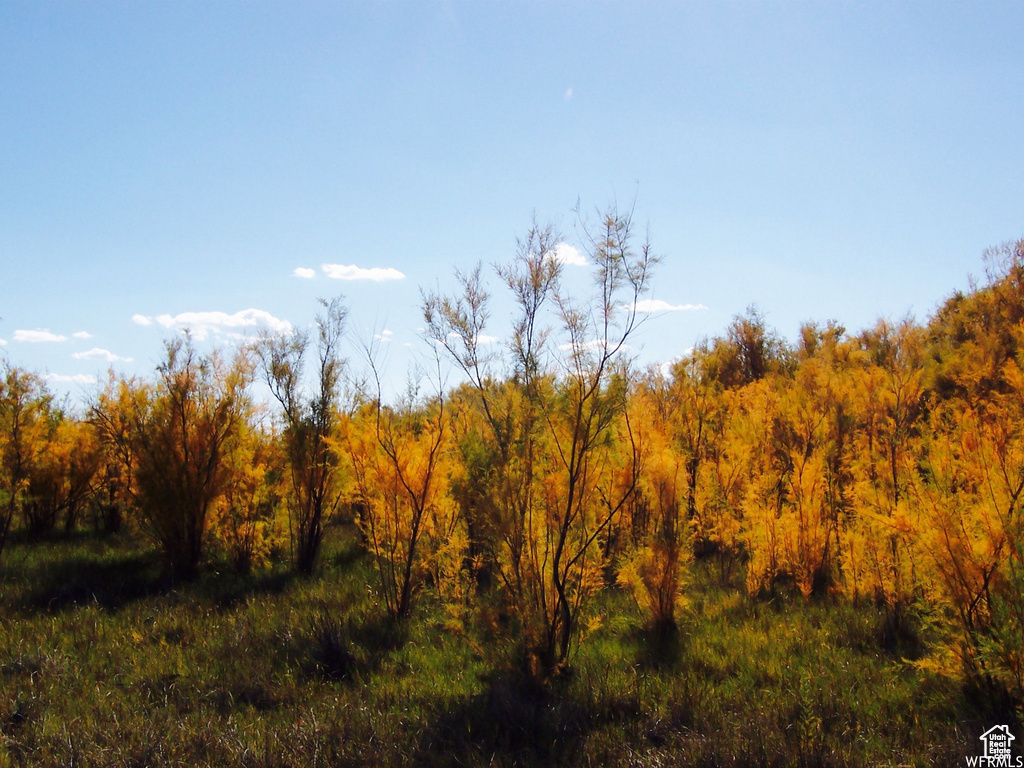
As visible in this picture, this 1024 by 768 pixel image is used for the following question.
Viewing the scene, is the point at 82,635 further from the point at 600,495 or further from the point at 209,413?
the point at 600,495

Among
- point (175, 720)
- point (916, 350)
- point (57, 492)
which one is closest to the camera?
point (175, 720)

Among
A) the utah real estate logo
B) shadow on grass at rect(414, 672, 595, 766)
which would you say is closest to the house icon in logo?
the utah real estate logo

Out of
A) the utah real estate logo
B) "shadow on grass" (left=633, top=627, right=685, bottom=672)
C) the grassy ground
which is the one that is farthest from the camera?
"shadow on grass" (left=633, top=627, right=685, bottom=672)

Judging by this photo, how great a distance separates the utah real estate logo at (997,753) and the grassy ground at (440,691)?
0.24ft

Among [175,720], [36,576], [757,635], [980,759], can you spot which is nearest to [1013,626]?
[980,759]

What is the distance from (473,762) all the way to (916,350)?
14544mm

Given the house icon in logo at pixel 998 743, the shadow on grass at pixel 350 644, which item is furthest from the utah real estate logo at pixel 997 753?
the shadow on grass at pixel 350 644

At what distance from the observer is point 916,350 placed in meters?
14.4

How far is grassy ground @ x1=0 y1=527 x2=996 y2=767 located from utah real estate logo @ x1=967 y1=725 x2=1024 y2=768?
0.07 meters

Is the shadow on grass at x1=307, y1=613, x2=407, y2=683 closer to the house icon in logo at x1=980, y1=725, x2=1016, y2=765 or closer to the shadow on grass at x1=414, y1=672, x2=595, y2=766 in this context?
the shadow on grass at x1=414, y1=672, x2=595, y2=766

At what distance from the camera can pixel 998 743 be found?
4.27m

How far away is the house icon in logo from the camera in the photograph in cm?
412

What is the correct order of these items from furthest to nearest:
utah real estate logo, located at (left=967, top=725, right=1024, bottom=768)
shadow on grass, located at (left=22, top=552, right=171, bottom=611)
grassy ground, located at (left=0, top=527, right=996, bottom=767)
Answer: shadow on grass, located at (left=22, top=552, right=171, bottom=611), grassy ground, located at (left=0, top=527, right=996, bottom=767), utah real estate logo, located at (left=967, top=725, right=1024, bottom=768)

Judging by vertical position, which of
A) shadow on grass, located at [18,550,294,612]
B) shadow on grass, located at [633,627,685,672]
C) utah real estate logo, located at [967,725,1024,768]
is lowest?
shadow on grass, located at [633,627,685,672]
